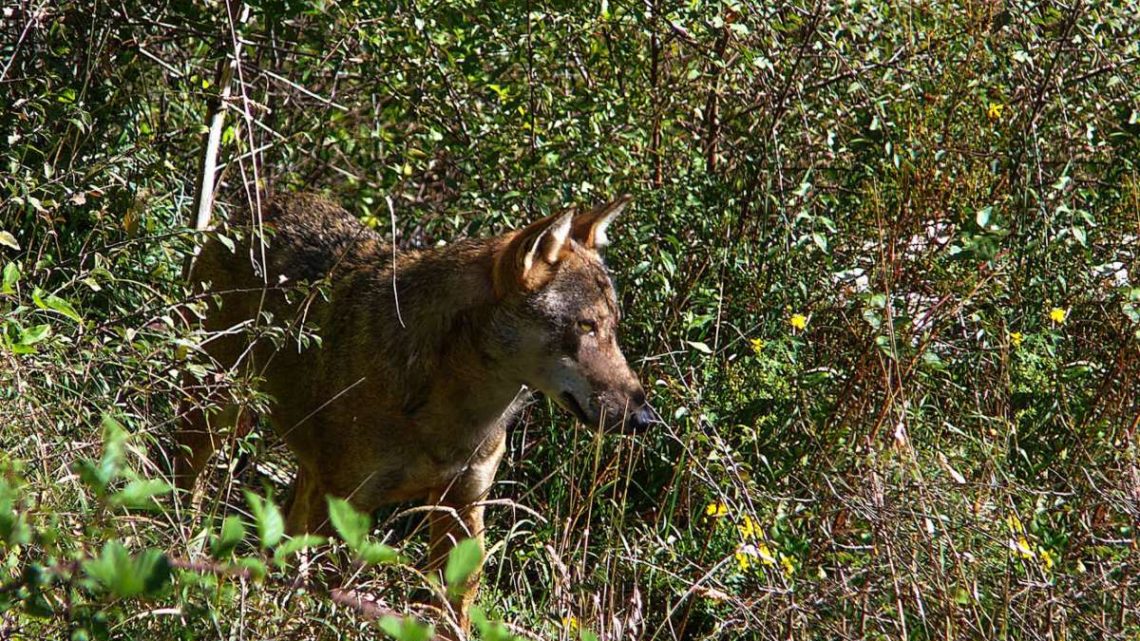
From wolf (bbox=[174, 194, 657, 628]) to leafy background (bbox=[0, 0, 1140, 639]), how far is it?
294mm

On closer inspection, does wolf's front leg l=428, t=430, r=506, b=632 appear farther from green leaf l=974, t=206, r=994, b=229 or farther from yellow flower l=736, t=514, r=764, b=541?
green leaf l=974, t=206, r=994, b=229

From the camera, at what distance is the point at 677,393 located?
606cm

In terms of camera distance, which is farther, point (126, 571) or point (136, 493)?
point (136, 493)

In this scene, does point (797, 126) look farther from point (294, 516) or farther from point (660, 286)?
point (294, 516)

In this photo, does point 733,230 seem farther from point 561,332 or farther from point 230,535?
point 230,535

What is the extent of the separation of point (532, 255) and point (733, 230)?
1537 mm

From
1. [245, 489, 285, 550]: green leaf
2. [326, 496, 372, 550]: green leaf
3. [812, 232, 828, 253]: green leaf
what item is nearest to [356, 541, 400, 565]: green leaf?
[326, 496, 372, 550]: green leaf

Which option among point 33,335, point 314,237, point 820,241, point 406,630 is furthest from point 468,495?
point 406,630

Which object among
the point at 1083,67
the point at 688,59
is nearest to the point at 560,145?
the point at 688,59

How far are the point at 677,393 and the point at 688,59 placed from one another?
1.82 metres

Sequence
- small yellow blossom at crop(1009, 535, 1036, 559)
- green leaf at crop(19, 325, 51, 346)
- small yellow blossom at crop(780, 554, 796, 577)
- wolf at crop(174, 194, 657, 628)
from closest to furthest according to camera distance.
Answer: green leaf at crop(19, 325, 51, 346), small yellow blossom at crop(1009, 535, 1036, 559), small yellow blossom at crop(780, 554, 796, 577), wolf at crop(174, 194, 657, 628)

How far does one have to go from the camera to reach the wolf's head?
18.0ft

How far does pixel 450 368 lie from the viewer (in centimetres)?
567

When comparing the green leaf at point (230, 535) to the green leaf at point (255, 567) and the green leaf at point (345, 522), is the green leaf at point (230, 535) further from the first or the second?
the green leaf at point (345, 522)
